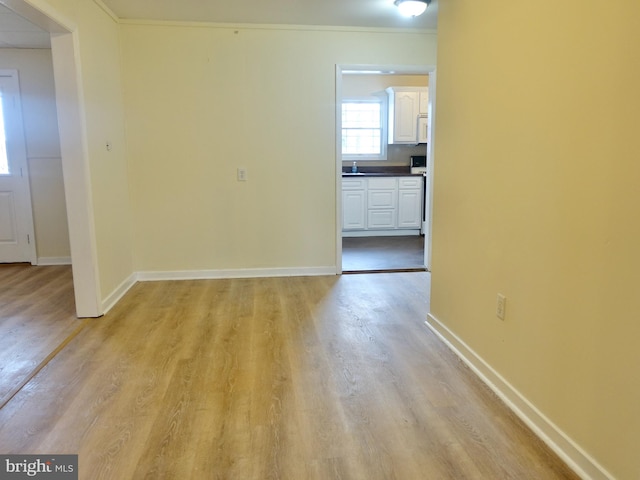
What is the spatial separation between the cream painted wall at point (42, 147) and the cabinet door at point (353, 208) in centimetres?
369

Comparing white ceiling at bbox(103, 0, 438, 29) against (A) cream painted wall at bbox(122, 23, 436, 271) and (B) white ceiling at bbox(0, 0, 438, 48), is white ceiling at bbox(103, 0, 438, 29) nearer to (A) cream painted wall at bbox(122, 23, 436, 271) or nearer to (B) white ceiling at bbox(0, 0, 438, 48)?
(B) white ceiling at bbox(0, 0, 438, 48)

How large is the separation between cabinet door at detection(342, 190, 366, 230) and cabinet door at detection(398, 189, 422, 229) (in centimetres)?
59

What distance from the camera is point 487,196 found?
2.39 m

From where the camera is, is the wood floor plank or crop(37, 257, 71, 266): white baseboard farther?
crop(37, 257, 71, 266): white baseboard

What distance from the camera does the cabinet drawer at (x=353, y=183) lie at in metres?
6.66

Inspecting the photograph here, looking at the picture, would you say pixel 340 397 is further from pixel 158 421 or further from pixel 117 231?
pixel 117 231

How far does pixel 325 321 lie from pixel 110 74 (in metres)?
2.84

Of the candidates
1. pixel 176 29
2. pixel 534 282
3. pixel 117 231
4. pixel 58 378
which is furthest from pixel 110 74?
pixel 534 282

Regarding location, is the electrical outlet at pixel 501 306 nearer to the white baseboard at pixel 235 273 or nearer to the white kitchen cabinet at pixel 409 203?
the white baseboard at pixel 235 273

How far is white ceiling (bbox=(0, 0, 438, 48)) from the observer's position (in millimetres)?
3652

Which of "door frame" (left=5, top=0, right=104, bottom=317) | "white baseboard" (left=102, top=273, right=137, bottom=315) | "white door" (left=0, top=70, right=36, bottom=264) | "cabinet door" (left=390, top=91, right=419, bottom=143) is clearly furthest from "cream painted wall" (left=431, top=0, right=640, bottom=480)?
"white door" (left=0, top=70, right=36, bottom=264)

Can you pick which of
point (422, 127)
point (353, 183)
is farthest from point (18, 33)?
point (422, 127)

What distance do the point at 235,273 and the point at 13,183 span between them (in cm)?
287

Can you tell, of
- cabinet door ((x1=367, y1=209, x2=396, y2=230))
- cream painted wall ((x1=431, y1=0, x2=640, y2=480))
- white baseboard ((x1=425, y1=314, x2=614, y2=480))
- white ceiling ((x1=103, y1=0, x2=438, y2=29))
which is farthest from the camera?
cabinet door ((x1=367, y1=209, x2=396, y2=230))
